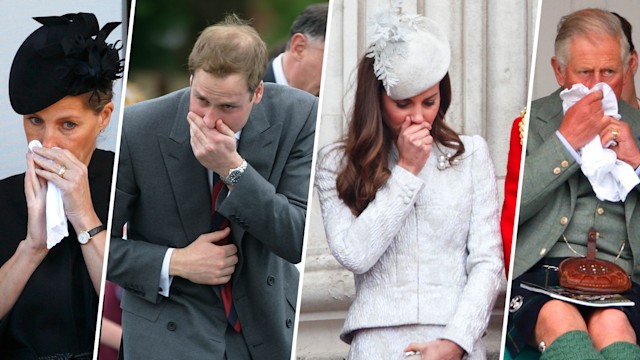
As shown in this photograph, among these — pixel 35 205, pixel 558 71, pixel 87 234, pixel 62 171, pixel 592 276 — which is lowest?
pixel 592 276

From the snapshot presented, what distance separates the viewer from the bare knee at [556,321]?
382cm

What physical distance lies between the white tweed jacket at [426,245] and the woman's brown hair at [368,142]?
0.03m

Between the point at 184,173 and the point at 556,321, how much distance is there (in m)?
1.27

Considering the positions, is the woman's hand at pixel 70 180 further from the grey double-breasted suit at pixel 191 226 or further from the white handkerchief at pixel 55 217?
the grey double-breasted suit at pixel 191 226

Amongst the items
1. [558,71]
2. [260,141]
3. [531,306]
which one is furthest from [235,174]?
[558,71]

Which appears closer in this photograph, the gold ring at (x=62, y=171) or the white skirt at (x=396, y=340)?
the white skirt at (x=396, y=340)

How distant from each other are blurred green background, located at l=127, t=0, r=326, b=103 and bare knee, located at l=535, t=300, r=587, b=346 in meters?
1.19

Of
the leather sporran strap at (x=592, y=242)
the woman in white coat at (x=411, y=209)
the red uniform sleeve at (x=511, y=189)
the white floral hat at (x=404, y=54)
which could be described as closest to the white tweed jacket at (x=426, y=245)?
the woman in white coat at (x=411, y=209)

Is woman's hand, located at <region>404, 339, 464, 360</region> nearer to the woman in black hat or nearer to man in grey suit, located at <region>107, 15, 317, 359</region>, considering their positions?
man in grey suit, located at <region>107, 15, 317, 359</region>

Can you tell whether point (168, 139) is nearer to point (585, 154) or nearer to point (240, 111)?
point (240, 111)

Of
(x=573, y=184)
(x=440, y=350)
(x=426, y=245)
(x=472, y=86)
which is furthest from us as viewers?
(x=472, y=86)

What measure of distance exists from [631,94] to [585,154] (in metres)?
0.38

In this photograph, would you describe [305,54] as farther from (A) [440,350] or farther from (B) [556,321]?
(B) [556,321]

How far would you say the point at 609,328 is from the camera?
12.6 feet
